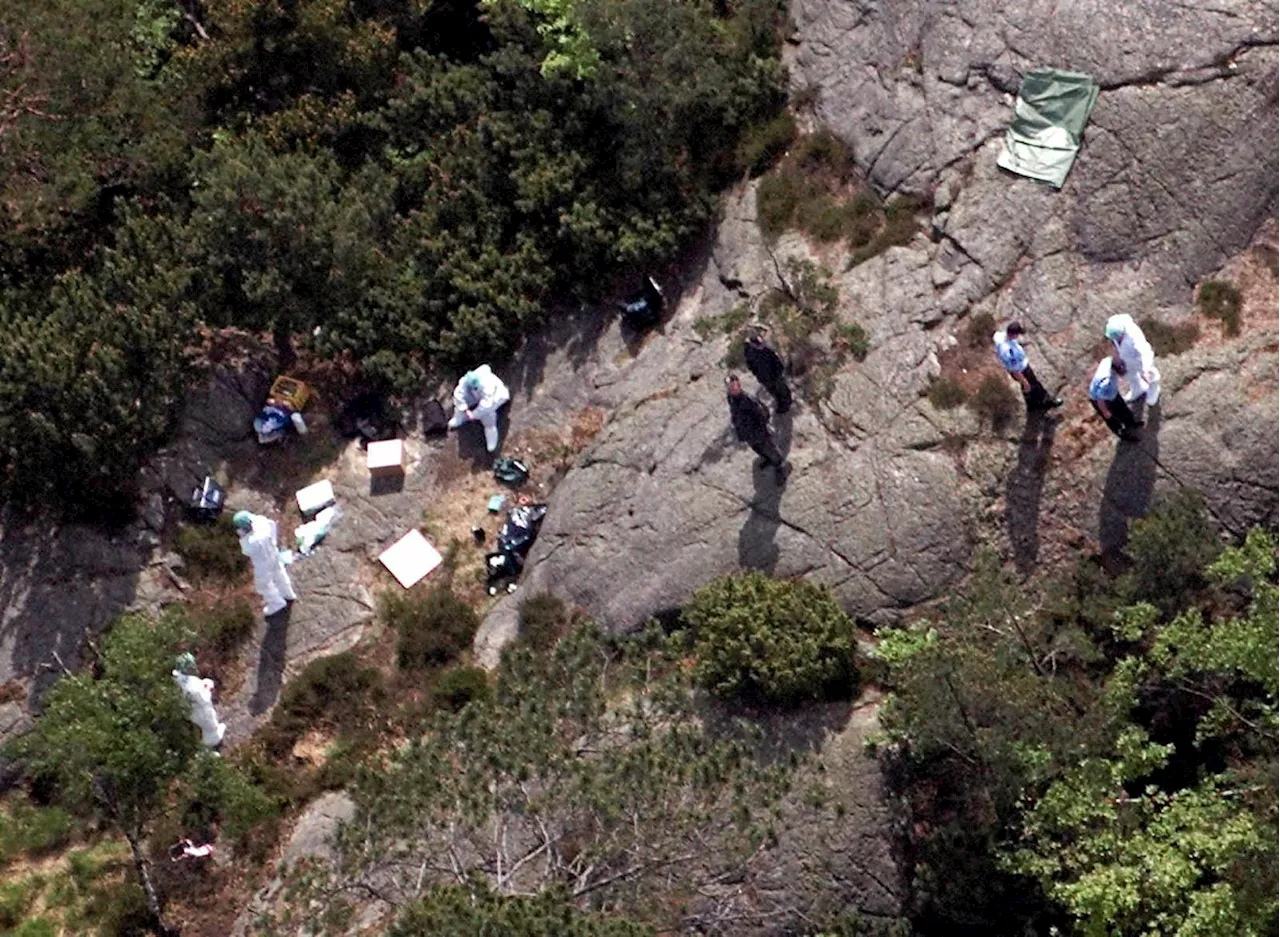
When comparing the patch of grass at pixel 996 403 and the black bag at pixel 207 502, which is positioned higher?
the patch of grass at pixel 996 403

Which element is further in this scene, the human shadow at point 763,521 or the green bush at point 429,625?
the green bush at point 429,625

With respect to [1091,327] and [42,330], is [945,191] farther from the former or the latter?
[42,330]

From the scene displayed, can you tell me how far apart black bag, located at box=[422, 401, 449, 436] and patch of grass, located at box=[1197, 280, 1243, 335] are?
30.1 feet

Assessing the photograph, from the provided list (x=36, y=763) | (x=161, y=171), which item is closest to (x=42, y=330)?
(x=161, y=171)

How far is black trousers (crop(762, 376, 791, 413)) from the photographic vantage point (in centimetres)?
1967

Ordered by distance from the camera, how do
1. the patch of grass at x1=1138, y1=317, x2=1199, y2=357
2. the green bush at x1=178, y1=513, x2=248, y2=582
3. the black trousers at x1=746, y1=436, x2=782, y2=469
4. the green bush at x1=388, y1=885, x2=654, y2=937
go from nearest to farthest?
the green bush at x1=388, y1=885, x2=654, y2=937, the patch of grass at x1=1138, y1=317, x2=1199, y2=357, the black trousers at x1=746, y1=436, x2=782, y2=469, the green bush at x1=178, y1=513, x2=248, y2=582

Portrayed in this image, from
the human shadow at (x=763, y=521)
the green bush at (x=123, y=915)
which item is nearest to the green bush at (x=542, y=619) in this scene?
the human shadow at (x=763, y=521)

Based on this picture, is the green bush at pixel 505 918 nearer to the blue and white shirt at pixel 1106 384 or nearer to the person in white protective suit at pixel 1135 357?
the blue and white shirt at pixel 1106 384

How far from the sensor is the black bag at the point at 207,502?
22484 mm

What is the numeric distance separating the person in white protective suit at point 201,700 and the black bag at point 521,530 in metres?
3.81

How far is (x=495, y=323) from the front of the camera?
22469 mm

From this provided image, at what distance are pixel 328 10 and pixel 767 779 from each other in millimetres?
12948

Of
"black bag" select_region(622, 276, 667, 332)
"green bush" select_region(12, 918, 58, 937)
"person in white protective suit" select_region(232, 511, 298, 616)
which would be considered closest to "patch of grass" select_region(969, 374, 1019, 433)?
"black bag" select_region(622, 276, 667, 332)

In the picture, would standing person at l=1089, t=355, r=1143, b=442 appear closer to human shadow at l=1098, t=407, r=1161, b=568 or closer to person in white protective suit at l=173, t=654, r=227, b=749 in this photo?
human shadow at l=1098, t=407, r=1161, b=568
